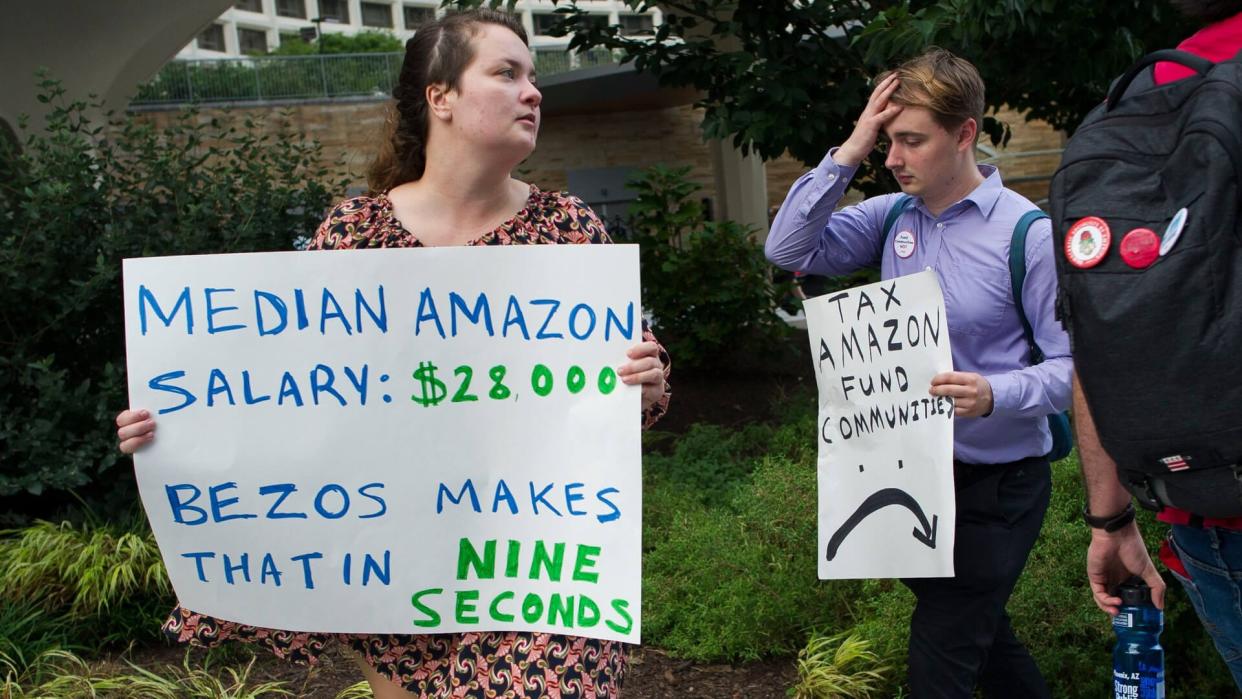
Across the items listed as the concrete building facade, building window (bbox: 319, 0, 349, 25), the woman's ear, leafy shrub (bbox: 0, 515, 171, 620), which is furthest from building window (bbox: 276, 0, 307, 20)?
the woman's ear

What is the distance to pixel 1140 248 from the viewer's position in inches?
68.5

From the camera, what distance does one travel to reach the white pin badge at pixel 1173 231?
1.71m

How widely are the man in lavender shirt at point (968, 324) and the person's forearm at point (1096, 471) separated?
412 millimetres

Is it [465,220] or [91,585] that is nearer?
[465,220]

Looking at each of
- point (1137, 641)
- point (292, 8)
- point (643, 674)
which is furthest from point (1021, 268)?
point (292, 8)

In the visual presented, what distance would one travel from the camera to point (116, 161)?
5.85m

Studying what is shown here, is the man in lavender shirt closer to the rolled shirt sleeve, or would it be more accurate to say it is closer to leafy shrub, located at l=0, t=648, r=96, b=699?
the rolled shirt sleeve

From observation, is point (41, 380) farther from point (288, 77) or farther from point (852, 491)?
point (288, 77)

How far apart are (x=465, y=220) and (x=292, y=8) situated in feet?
245

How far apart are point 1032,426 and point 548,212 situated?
116 centimetres

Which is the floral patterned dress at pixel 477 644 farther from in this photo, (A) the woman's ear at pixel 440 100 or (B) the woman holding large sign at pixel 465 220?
(A) the woman's ear at pixel 440 100

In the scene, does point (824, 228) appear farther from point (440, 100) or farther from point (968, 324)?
point (440, 100)

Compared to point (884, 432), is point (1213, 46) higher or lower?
higher

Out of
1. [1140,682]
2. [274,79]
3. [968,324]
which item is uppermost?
[274,79]
